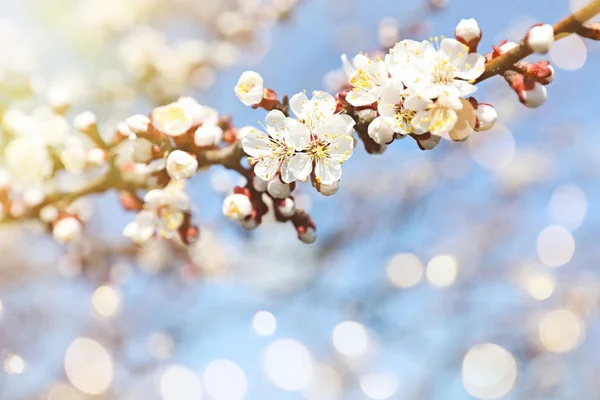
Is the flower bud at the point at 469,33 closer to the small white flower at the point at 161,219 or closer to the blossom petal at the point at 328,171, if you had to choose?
the blossom petal at the point at 328,171

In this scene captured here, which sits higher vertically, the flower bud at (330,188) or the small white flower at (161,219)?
the small white flower at (161,219)

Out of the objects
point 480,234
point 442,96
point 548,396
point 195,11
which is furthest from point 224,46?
point 548,396

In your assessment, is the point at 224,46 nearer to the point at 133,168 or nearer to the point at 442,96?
the point at 133,168

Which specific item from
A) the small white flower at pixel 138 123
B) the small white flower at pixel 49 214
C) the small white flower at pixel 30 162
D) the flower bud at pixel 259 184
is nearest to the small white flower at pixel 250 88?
the flower bud at pixel 259 184

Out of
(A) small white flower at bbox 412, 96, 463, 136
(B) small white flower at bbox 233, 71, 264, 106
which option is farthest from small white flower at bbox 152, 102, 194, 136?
(A) small white flower at bbox 412, 96, 463, 136

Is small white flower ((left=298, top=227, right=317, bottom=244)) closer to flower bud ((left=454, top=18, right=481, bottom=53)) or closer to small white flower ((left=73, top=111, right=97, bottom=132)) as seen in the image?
flower bud ((left=454, top=18, right=481, bottom=53))

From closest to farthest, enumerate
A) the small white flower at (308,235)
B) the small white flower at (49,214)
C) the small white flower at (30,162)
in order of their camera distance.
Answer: the small white flower at (308,235) < the small white flower at (30,162) < the small white flower at (49,214)
